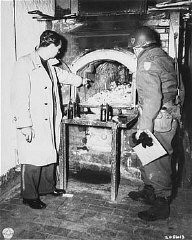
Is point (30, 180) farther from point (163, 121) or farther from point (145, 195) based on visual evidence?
point (163, 121)

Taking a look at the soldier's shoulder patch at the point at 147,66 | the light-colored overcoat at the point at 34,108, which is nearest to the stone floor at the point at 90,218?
the light-colored overcoat at the point at 34,108

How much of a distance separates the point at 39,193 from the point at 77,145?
1.31m

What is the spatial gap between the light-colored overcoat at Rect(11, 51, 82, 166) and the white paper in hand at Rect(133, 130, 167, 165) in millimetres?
1395

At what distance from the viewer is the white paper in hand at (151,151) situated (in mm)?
3672

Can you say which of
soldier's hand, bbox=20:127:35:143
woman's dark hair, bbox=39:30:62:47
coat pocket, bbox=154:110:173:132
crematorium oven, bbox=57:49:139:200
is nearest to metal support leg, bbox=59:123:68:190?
crematorium oven, bbox=57:49:139:200

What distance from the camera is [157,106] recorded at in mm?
3641

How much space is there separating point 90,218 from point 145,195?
1.01 meters

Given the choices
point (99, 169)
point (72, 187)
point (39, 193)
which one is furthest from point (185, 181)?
point (39, 193)

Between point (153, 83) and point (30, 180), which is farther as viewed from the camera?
point (30, 180)

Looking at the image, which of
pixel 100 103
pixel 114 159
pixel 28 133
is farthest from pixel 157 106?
pixel 28 133

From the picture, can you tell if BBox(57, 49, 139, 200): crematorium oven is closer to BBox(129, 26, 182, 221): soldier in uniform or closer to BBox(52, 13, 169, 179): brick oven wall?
BBox(52, 13, 169, 179): brick oven wall

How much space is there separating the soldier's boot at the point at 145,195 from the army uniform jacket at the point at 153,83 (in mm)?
1105

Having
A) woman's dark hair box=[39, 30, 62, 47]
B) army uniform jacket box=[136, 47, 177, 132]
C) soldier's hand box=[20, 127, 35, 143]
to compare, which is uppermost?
woman's dark hair box=[39, 30, 62, 47]

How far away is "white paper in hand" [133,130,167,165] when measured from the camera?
3.67 metres
